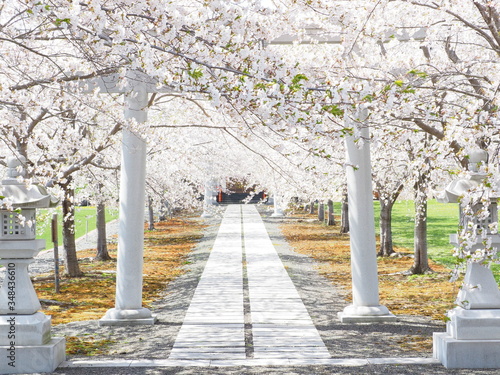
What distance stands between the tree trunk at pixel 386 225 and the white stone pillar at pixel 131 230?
9803 millimetres

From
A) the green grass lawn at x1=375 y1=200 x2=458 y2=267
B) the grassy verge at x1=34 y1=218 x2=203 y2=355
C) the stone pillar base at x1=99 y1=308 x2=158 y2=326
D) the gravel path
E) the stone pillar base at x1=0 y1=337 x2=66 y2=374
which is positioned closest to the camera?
the stone pillar base at x1=0 y1=337 x2=66 y2=374

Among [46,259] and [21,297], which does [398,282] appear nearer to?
[21,297]

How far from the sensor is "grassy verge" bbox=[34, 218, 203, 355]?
1023 centimetres

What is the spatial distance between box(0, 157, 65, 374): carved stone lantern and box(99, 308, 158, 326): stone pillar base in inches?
88.4

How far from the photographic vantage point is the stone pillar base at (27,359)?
679cm

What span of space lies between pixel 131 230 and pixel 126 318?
4.20 ft

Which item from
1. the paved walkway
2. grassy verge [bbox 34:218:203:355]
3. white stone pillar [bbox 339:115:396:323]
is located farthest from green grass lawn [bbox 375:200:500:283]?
grassy verge [bbox 34:218:203:355]

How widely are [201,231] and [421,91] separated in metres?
21.5

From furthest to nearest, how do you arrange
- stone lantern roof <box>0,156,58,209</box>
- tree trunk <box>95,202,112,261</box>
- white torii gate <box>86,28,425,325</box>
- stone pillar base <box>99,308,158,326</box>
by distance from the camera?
1. tree trunk <box>95,202,112,261</box>
2. white torii gate <box>86,28,425,325</box>
3. stone pillar base <box>99,308,158,326</box>
4. stone lantern roof <box>0,156,58,209</box>

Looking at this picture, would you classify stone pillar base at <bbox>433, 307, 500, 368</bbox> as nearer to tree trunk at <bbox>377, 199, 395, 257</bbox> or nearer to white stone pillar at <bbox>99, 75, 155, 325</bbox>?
white stone pillar at <bbox>99, 75, 155, 325</bbox>

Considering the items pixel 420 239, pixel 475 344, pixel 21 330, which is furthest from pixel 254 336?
pixel 420 239

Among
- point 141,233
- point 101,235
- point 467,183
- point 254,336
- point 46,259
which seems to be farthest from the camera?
point 46,259

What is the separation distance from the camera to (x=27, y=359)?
6805 millimetres

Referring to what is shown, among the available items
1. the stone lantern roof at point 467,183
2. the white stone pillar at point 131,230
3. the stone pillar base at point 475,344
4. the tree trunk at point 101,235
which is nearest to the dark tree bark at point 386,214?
the tree trunk at point 101,235
